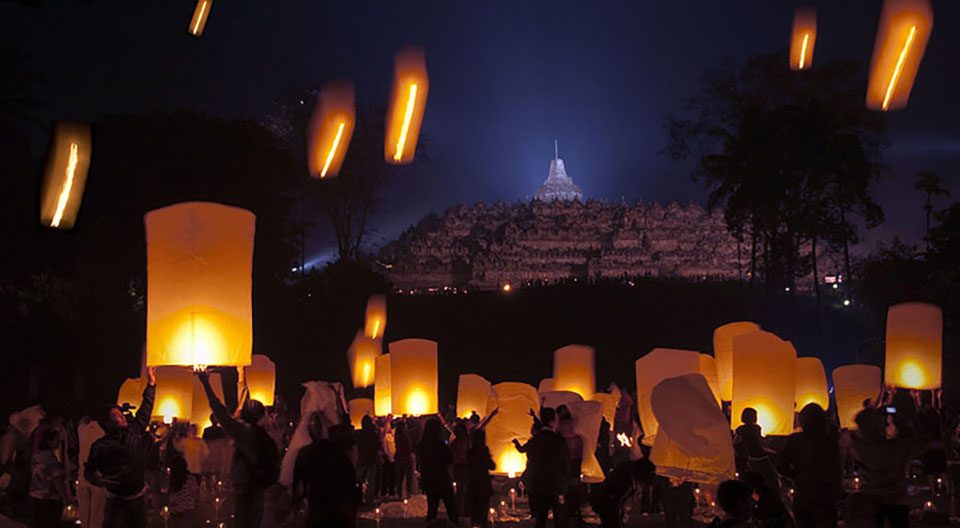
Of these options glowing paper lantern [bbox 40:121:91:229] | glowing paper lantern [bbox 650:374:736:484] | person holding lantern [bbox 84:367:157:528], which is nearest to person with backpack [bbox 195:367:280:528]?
person holding lantern [bbox 84:367:157:528]

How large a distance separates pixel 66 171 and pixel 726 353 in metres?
11.5

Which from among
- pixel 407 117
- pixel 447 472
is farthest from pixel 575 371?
pixel 407 117

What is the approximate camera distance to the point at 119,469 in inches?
297

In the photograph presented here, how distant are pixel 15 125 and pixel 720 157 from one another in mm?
24450

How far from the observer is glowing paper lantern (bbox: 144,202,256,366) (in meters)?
7.66

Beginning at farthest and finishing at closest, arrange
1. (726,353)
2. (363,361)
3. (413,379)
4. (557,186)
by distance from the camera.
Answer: (557,186), (363,361), (726,353), (413,379)

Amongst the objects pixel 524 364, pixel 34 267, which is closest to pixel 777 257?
pixel 524 364

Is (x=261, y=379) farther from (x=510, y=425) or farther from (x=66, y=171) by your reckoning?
(x=66, y=171)

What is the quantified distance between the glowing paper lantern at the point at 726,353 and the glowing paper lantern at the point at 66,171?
11153mm

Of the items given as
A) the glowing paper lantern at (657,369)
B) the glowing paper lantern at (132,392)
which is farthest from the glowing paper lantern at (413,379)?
the glowing paper lantern at (132,392)

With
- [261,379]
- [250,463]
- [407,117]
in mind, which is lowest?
[250,463]

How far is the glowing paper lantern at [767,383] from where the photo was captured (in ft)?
40.3

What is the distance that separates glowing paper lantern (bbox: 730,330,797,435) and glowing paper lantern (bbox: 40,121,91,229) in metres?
8.47

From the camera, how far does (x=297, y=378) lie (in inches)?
1388
